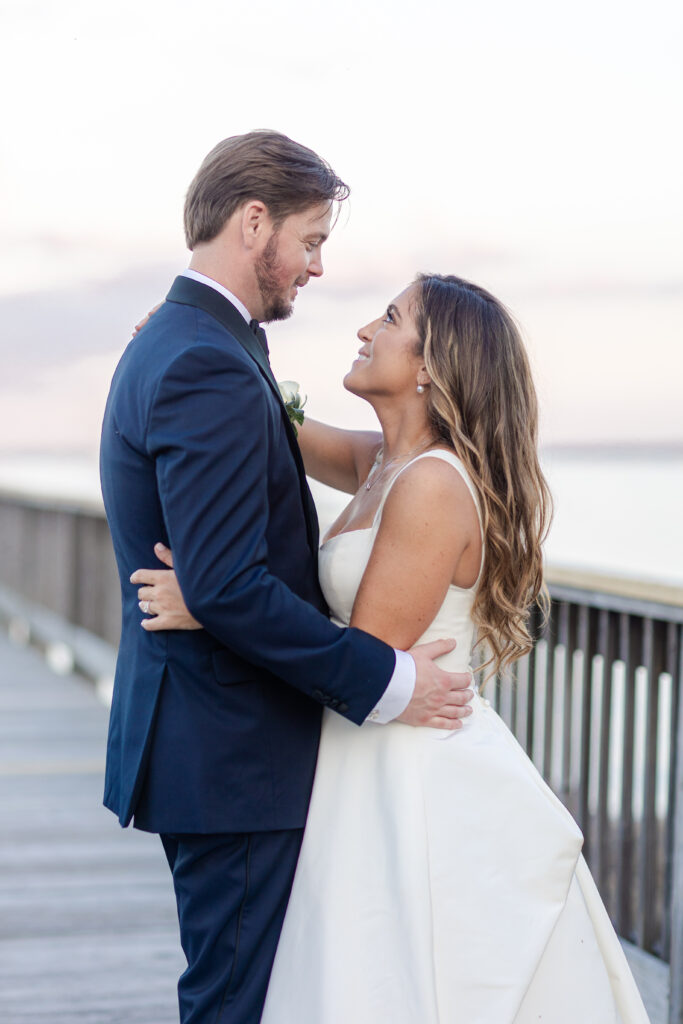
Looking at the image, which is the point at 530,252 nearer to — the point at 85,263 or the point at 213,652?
the point at 85,263

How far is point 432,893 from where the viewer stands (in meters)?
2.22

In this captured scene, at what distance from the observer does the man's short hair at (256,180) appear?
7.34ft

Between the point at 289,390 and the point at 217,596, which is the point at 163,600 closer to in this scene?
the point at 217,596

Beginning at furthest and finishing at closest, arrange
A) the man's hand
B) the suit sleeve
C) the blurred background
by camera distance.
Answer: the blurred background → the man's hand → the suit sleeve

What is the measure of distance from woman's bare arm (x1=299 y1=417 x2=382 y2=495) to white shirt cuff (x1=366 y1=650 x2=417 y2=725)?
879mm

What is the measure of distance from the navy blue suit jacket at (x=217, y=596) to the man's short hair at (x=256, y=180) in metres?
0.16

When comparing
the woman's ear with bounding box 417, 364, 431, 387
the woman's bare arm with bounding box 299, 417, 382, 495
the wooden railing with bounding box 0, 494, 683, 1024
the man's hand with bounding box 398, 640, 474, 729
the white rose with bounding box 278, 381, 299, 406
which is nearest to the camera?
the man's hand with bounding box 398, 640, 474, 729

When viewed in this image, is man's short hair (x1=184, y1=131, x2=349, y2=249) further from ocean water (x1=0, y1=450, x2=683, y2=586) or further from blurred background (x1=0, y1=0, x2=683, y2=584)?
ocean water (x1=0, y1=450, x2=683, y2=586)

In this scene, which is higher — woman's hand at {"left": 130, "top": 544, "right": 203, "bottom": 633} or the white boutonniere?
the white boutonniere

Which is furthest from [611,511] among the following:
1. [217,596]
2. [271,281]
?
[217,596]

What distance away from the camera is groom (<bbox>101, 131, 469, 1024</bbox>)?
1998mm

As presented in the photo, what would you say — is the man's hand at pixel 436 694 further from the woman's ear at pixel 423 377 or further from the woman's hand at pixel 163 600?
the woman's ear at pixel 423 377

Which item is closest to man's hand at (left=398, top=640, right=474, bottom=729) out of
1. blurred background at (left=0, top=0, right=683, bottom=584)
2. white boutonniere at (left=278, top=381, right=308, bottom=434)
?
blurred background at (left=0, top=0, right=683, bottom=584)

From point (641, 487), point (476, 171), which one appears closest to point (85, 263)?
point (476, 171)
